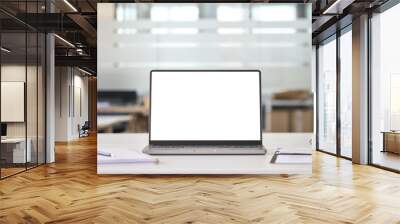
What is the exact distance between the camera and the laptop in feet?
16.1

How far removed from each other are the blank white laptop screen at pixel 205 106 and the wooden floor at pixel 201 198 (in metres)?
0.68

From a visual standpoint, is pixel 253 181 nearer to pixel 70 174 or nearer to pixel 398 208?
pixel 398 208

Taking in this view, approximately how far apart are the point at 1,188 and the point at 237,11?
376cm

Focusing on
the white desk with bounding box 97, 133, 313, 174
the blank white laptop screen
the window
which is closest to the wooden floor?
the white desk with bounding box 97, 133, 313, 174

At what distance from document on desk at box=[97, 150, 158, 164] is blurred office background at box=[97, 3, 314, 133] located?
1.08ft

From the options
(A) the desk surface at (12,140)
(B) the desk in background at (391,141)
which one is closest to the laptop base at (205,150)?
(A) the desk surface at (12,140)

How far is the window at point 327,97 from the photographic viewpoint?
8969 mm

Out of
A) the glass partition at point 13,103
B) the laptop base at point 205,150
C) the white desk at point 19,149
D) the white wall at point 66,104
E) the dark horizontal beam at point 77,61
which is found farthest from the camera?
the white wall at point 66,104

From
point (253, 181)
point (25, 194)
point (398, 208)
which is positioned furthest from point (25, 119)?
point (398, 208)

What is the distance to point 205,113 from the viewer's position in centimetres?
494

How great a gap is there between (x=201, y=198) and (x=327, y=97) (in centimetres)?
614

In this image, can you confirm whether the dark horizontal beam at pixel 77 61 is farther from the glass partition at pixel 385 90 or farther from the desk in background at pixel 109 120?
Answer: the glass partition at pixel 385 90

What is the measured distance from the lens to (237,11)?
5023 millimetres

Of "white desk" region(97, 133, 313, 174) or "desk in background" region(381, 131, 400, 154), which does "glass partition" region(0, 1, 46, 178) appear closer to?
"white desk" region(97, 133, 313, 174)
